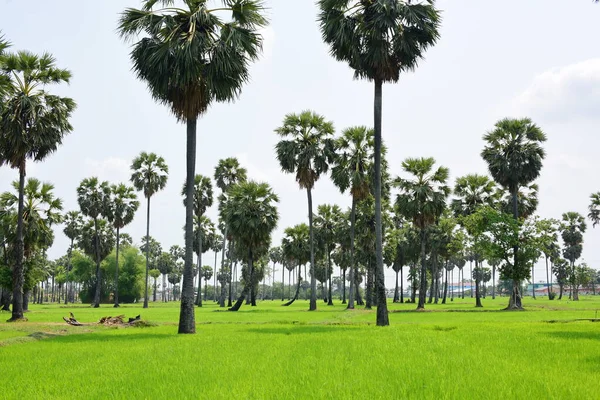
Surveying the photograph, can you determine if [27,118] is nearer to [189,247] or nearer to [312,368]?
[189,247]

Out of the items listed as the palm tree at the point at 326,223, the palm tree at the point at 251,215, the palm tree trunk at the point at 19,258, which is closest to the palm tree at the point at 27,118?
the palm tree trunk at the point at 19,258

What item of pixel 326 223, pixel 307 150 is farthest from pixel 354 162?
pixel 326 223

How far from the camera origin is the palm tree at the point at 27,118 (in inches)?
1231

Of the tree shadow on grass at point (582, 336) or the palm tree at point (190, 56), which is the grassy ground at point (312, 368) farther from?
the palm tree at point (190, 56)

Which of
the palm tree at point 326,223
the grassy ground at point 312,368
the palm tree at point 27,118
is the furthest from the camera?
the palm tree at point 326,223

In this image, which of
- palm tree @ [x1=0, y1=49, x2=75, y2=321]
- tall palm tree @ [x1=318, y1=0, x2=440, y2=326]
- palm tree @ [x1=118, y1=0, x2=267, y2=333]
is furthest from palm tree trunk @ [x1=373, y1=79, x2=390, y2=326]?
palm tree @ [x1=0, y1=49, x2=75, y2=321]

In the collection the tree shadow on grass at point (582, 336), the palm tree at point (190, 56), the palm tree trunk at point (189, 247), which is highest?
the palm tree at point (190, 56)

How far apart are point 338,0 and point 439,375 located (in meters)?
21.0

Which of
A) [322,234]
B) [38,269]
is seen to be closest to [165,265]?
[322,234]

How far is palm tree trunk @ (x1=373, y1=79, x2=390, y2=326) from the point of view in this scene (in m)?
25.3

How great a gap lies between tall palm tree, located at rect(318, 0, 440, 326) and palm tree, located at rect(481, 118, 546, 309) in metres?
26.9

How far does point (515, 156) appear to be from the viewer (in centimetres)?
4919

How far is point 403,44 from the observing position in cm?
2569

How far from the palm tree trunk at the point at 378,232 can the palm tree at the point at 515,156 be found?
88.8 ft
